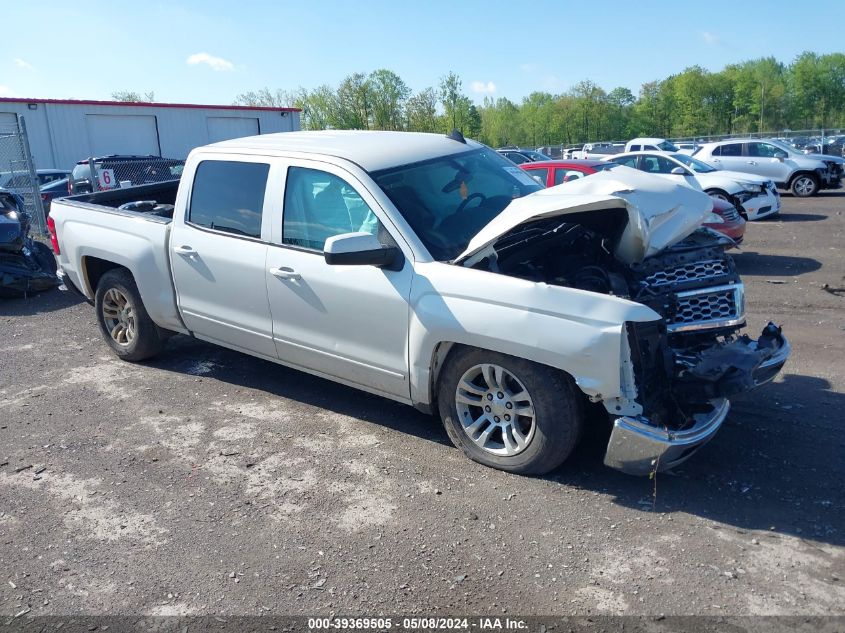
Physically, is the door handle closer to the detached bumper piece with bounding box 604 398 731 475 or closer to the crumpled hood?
the crumpled hood

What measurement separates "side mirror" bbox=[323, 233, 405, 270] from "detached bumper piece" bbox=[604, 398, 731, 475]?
164 cm

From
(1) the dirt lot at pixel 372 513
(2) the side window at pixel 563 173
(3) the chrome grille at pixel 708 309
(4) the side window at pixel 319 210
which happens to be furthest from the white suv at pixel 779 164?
(4) the side window at pixel 319 210

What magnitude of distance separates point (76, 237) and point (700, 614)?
593 centimetres

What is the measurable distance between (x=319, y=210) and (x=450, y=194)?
904mm

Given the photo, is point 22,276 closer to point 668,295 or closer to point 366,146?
point 366,146

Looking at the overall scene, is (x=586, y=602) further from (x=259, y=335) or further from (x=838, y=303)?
(x=838, y=303)

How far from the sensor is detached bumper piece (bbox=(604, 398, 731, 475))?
143 inches

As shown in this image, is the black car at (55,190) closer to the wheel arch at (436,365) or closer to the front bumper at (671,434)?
the wheel arch at (436,365)

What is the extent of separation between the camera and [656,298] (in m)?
4.18

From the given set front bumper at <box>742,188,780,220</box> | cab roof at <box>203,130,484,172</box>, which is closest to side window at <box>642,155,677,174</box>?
front bumper at <box>742,188,780,220</box>

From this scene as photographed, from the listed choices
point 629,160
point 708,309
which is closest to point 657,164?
point 629,160

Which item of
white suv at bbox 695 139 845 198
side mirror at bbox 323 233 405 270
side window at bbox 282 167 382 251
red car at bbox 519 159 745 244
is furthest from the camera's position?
white suv at bbox 695 139 845 198

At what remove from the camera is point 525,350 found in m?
3.88

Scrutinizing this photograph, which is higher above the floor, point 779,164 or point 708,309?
point 779,164
